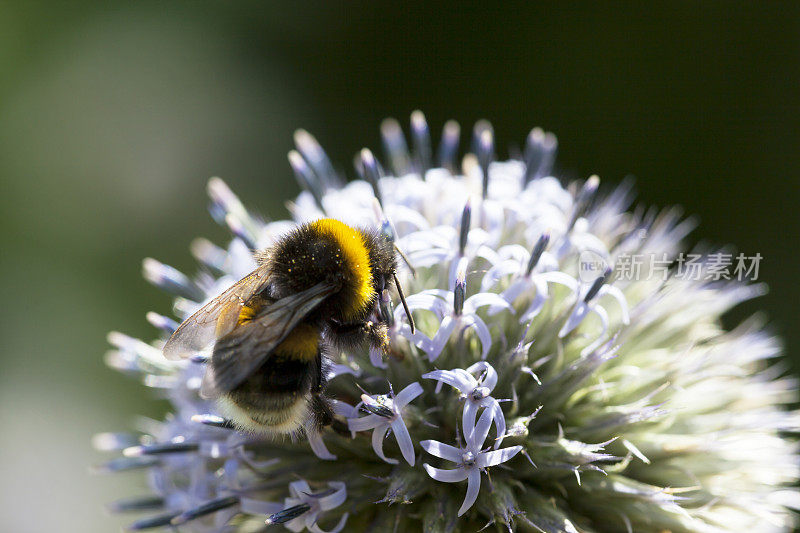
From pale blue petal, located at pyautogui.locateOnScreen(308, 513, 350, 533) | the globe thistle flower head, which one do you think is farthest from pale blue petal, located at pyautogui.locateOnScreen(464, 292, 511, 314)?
pale blue petal, located at pyautogui.locateOnScreen(308, 513, 350, 533)

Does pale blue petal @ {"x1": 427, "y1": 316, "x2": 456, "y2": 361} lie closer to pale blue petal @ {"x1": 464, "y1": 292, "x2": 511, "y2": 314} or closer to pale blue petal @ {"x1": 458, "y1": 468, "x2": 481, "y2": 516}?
pale blue petal @ {"x1": 464, "y1": 292, "x2": 511, "y2": 314}

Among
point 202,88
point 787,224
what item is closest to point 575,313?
point 787,224

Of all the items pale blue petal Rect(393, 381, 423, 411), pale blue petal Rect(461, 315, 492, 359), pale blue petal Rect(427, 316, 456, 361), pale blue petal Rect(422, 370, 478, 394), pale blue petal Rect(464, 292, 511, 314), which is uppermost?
pale blue petal Rect(464, 292, 511, 314)

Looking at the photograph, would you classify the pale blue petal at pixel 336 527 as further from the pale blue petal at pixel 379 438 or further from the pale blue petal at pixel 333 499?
the pale blue petal at pixel 379 438

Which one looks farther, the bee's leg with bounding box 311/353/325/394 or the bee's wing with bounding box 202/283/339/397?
the bee's leg with bounding box 311/353/325/394

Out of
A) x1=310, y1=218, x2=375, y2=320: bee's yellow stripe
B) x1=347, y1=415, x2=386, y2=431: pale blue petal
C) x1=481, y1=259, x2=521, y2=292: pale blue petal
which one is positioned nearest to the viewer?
x1=310, y1=218, x2=375, y2=320: bee's yellow stripe

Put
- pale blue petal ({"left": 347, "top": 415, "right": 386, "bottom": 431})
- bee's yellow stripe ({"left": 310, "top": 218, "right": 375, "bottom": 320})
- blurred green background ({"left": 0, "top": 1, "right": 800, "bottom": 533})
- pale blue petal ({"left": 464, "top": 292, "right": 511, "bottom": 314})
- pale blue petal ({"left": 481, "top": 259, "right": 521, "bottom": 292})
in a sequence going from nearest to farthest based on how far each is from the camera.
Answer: bee's yellow stripe ({"left": 310, "top": 218, "right": 375, "bottom": 320})
pale blue petal ({"left": 347, "top": 415, "right": 386, "bottom": 431})
pale blue petal ({"left": 464, "top": 292, "right": 511, "bottom": 314})
pale blue petal ({"left": 481, "top": 259, "right": 521, "bottom": 292})
blurred green background ({"left": 0, "top": 1, "right": 800, "bottom": 533})

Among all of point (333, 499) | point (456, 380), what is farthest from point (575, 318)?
point (333, 499)

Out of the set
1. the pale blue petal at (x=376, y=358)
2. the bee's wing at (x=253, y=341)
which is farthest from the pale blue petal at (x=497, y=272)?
the bee's wing at (x=253, y=341)

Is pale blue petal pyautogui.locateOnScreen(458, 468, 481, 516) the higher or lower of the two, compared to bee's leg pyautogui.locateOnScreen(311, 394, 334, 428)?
lower
